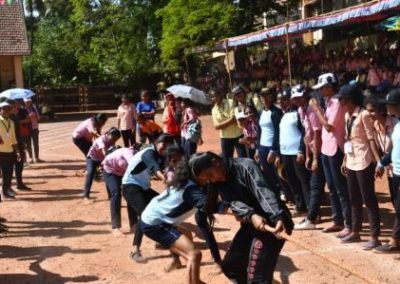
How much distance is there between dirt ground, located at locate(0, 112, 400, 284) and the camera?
6.08 m

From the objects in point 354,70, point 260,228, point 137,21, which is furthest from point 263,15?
point 260,228

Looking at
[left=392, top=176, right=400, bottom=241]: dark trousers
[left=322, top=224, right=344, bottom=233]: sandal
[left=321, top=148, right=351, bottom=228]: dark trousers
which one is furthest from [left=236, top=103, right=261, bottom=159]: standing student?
[left=392, top=176, right=400, bottom=241]: dark trousers

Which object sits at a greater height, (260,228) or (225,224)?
(260,228)

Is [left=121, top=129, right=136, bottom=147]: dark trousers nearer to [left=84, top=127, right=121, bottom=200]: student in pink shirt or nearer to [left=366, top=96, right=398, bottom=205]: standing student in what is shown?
[left=84, top=127, right=121, bottom=200]: student in pink shirt

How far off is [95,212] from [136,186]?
9.83ft

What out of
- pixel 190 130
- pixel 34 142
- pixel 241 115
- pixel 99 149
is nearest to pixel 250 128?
pixel 241 115

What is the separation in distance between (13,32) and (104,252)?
1004 inches

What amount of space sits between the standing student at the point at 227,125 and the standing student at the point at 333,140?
2.35m

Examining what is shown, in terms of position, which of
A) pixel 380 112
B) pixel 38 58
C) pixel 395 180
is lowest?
pixel 395 180

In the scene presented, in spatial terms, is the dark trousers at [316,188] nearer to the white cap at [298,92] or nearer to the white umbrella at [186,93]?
the white cap at [298,92]

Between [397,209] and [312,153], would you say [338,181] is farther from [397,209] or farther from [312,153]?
[397,209]

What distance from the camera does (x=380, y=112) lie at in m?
6.29

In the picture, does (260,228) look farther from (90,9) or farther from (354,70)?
(90,9)

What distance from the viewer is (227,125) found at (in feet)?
30.6
